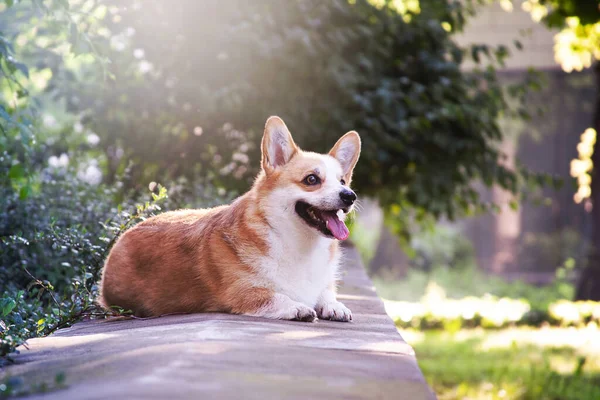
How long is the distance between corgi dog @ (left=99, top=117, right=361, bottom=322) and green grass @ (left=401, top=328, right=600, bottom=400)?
127 inches

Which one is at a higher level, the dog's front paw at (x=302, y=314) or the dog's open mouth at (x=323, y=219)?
the dog's open mouth at (x=323, y=219)

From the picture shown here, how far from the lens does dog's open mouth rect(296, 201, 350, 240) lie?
150 inches

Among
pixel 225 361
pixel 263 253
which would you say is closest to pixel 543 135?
pixel 263 253

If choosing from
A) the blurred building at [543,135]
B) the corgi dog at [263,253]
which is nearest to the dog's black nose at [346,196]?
the corgi dog at [263,253]

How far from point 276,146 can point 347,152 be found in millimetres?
449

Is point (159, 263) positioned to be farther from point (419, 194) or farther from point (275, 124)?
point (419, 194)

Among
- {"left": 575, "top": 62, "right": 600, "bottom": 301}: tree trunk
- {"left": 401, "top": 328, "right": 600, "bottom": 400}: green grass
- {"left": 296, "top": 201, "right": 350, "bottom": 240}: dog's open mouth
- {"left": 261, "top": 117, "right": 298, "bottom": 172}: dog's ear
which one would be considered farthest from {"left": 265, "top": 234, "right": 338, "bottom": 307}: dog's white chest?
{"left": 575, "top": 62, "right": 600, "bottom": 301}: tree trunk

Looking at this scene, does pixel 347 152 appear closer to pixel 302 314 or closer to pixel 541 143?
pixel 302 314

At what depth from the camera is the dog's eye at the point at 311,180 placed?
12.8 ft

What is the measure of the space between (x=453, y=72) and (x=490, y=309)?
3753 millimetres

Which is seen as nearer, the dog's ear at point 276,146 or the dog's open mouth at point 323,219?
the dog's open mouth at point 323,219

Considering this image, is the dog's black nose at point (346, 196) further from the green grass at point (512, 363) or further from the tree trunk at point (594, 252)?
the tree trunk at point (594, 252)

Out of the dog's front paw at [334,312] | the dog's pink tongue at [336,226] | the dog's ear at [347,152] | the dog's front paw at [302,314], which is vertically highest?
the dog's ear at [347,152]

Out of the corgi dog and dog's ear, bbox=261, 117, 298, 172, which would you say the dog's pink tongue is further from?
dog's ear, bbox=261, 117, 298, 172
